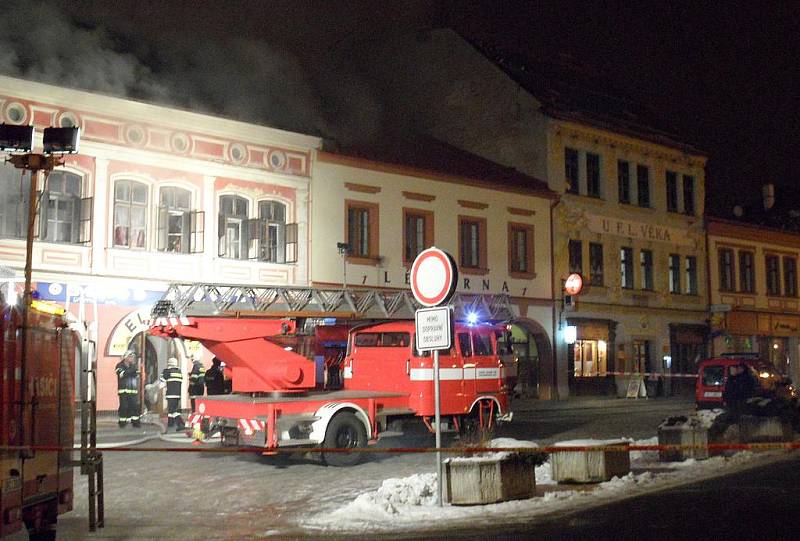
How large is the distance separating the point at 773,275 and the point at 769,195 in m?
8.15

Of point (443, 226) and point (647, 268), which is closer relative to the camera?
point (443, 226)

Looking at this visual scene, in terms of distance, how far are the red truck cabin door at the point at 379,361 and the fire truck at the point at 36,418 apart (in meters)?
8.01

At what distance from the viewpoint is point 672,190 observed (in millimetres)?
39125

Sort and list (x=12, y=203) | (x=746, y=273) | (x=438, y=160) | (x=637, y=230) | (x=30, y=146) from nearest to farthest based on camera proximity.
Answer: (x=30, y=146) < (x=12, y=203) < (x=438, y=160) < (x=637, y=230) < (x=746, y=273)

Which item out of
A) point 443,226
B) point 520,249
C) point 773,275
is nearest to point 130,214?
point 443,226

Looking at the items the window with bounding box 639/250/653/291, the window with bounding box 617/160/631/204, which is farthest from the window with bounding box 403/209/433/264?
the window with bounding box 639/250/653/291

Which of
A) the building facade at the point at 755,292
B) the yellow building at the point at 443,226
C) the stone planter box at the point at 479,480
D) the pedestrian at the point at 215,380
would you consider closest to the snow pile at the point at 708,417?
the stone planter box at the point at 479,480

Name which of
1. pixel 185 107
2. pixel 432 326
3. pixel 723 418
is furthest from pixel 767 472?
pixel 185 107

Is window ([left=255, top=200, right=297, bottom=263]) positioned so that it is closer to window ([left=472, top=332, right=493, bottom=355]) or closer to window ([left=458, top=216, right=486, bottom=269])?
window ([left=458, top=216, right=486, bottom=269])

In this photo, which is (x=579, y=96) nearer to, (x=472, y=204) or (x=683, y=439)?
(x=472, y=204)

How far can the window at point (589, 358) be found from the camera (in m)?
33.7

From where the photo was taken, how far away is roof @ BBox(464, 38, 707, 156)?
35.1 metres

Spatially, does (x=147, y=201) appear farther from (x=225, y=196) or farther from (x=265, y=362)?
(x=265, y=362)

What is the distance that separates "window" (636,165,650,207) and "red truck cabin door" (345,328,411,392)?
23911mm
